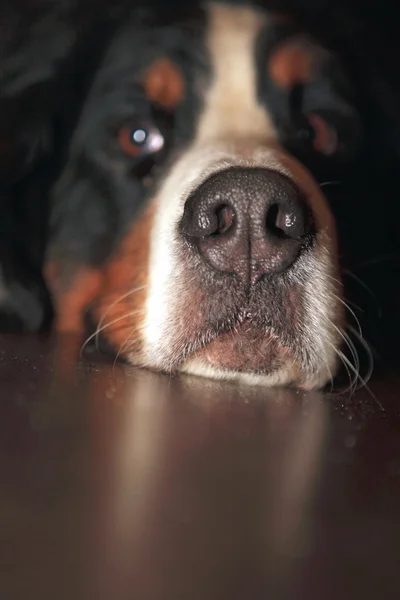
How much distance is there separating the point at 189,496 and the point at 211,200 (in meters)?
0.55

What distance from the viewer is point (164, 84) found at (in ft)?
4.64

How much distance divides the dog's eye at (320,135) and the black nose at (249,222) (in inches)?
15.0

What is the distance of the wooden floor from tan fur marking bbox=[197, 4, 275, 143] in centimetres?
59

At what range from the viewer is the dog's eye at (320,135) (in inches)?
58.4

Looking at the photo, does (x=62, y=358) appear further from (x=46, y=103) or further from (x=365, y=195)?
(x=365, y=195)

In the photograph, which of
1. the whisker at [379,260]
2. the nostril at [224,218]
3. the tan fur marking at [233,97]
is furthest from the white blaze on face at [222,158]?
the whisker at [379,260]

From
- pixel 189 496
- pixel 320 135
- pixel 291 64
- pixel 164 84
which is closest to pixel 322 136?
pixel 320 135

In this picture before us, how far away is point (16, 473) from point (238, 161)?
692 mm

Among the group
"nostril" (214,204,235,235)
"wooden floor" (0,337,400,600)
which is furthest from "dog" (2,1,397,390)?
"wooden floor" (0,337,400,600)

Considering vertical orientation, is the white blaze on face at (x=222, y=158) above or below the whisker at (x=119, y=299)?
above

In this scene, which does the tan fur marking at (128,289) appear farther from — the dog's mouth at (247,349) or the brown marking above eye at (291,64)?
the brown marking above eye at (291,64)

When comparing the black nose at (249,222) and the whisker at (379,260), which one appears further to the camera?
the whisker at (379,260)

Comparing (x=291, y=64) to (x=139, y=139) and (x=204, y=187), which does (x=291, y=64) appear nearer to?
(x=139, y=139)

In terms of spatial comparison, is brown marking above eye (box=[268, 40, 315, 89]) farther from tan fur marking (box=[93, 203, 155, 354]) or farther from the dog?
tan fur marking (box=[93, 203, 155, 354])
